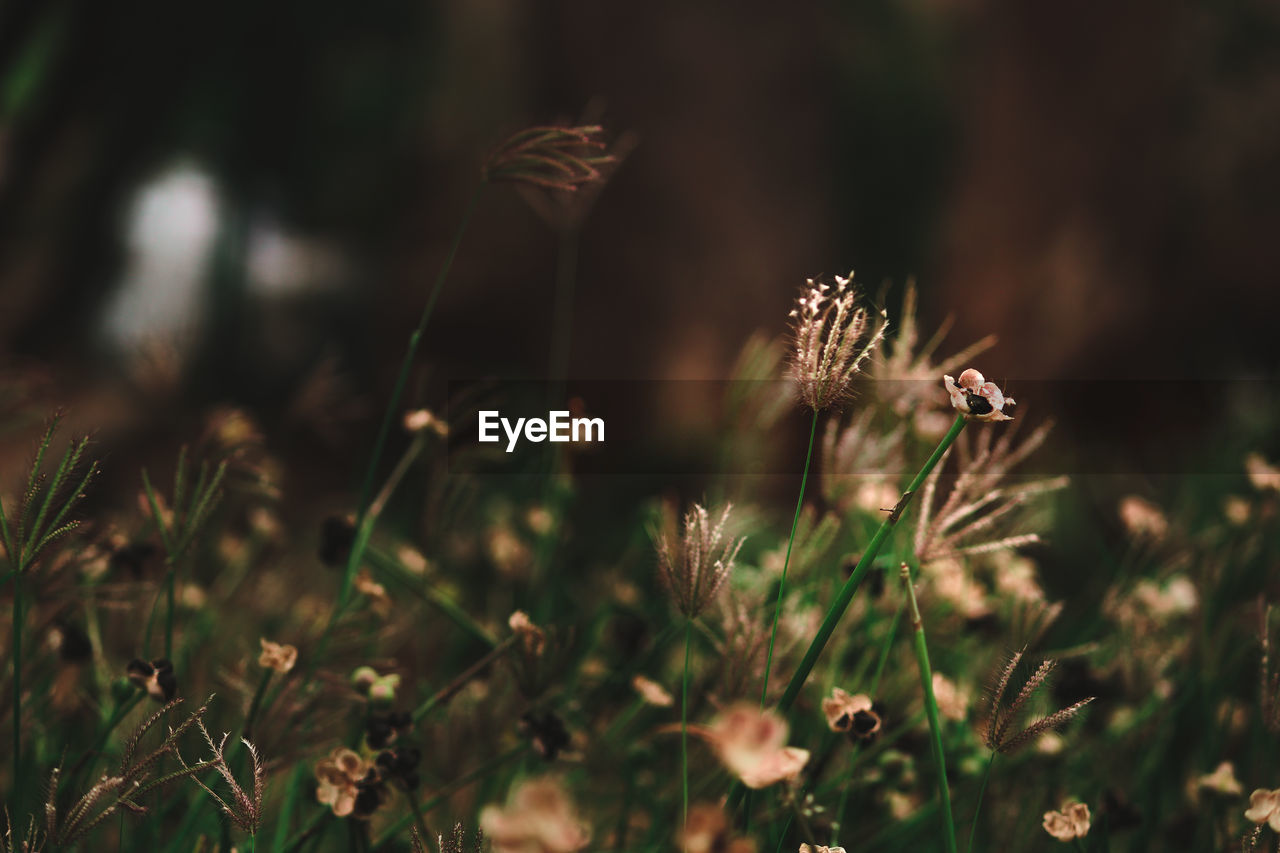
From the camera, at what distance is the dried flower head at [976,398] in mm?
333

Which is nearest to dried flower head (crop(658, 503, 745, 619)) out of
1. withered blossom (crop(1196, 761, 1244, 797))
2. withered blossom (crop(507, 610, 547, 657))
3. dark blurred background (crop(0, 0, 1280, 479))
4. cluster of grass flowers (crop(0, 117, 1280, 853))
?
cluster of grass flowers (crop(0, 117, 1280, 853))

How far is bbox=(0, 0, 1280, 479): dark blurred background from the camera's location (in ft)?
5.09

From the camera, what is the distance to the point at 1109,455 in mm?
1726

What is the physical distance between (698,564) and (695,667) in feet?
1.15

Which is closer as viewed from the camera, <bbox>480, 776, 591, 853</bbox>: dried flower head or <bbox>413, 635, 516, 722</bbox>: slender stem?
<bbox>480, 776, 591, 853</bbox>: dried flower head

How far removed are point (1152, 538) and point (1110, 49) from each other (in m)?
1.41

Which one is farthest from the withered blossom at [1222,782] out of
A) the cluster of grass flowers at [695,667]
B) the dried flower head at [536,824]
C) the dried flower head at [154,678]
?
Result: the dried flower head at [154,678]

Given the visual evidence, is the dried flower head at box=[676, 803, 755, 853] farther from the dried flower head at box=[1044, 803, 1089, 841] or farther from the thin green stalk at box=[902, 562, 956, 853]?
the dried flower head at box=[1044, 803, 1089, 841]

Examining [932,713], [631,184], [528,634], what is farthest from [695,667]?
[631,184]

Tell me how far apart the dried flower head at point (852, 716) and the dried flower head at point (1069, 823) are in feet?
0.33

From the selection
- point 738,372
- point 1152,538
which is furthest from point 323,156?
point 1152,538

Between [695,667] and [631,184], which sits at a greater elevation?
[631,184]

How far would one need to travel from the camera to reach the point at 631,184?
1807mm

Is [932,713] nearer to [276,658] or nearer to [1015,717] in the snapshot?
[1015,717]
